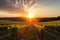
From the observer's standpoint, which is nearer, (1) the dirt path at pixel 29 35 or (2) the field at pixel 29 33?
(2) the field at pixel 29 33

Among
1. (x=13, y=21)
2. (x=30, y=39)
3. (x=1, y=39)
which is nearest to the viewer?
(x=1, y=39)

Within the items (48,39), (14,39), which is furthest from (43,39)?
(14,39)

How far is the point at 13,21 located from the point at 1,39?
94.8ft

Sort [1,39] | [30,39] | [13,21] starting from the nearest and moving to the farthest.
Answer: [1,39] < [30,39] < [13,21]

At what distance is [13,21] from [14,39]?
28.8m

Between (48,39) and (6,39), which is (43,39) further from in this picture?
(6,39)

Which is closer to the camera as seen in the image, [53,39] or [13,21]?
[53,39]

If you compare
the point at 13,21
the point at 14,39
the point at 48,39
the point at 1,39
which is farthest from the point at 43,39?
the point at 13,21

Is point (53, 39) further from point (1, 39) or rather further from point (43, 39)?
point (1, 39)

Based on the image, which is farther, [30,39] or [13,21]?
[13,21]

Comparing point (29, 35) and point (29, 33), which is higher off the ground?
point (29, 35)

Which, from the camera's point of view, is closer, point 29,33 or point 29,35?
point 29,35

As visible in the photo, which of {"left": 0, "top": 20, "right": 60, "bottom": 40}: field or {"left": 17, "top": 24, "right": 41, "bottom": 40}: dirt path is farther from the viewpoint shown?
{"left": 17, "top": 24, "right": 41, "bottom": 40}: dirt path

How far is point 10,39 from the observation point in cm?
1977
